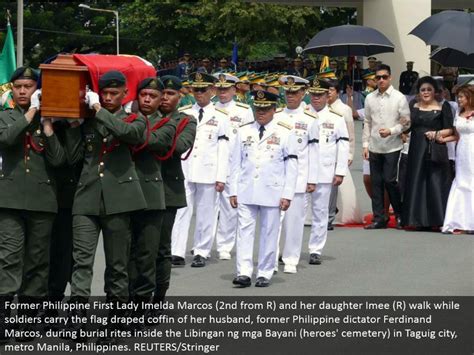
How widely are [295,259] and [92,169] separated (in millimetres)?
3953

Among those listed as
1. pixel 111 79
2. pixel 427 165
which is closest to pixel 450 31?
pixel 427 165

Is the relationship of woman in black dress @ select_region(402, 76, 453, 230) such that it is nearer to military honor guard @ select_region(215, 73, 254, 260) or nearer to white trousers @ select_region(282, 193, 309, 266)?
military honor guard @ select_region(215, 73, 254, 260)

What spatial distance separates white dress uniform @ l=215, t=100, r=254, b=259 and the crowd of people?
0.02m

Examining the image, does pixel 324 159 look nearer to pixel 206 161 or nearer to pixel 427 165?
pixel 206 161

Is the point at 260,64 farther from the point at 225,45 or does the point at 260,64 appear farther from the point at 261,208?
the point at 261,208

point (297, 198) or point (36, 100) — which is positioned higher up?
point (36, 100)

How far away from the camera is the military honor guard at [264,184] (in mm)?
11195

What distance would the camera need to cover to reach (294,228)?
40.1 feet

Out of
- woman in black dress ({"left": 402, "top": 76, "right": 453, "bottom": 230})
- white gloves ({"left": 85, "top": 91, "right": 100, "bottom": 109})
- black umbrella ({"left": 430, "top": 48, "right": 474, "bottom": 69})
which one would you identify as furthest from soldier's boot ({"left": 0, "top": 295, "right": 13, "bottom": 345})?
black umbrella ({"left": 430, "top": 48, "right": 474, "bottom": 69})

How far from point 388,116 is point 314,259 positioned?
3.20 meters

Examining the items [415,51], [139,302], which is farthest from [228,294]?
[415,51]

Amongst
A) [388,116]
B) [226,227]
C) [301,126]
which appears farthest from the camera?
[388,116]

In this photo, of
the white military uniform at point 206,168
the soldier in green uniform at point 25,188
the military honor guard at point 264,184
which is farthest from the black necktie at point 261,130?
the soldier in green uniform at point 25,188

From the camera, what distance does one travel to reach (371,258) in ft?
43.0
